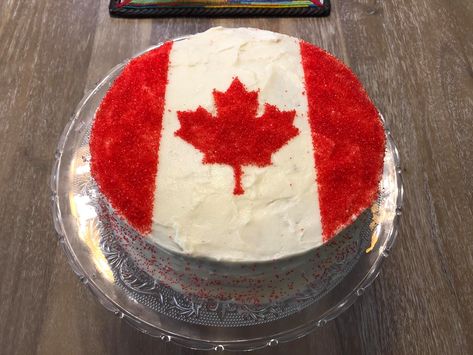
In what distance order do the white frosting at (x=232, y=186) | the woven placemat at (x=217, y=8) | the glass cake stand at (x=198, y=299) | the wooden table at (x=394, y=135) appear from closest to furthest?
the white frosting at (x=232, y=186), the glass cake stand at (x=198, y=299), the wooden table at (x=394, y=135), the woven placemat at (x=217, y=8)

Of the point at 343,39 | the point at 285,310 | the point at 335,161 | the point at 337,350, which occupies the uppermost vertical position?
the point at 335,161

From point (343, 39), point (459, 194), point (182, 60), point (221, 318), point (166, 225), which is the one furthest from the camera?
point (343, 39)

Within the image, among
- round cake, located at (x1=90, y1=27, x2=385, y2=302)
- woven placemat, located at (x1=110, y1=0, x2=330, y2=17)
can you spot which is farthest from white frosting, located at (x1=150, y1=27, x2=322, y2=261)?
woven placemat, located at (x1=110, y1=0, x2=330, y2=17)

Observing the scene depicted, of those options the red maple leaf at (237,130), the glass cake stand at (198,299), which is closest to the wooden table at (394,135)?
the glass cake stand at (198,299)

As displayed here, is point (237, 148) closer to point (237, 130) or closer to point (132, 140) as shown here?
point (237, 130)

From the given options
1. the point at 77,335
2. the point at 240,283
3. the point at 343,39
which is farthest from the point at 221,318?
the point at 343,39

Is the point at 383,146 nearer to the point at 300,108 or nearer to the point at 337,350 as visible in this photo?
the point at 300,108

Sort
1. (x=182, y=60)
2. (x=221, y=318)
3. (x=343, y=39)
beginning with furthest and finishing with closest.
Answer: (x=343, y=39)
(x=182, y=60)
(x=221, y=318)

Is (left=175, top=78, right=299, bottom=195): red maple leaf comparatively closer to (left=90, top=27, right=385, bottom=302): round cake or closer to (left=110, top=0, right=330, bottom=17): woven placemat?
(left=90, top=27, right=385, bottom=302): round cake

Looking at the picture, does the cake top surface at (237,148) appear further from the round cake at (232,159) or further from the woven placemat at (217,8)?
the woven placemat at (217,8)
